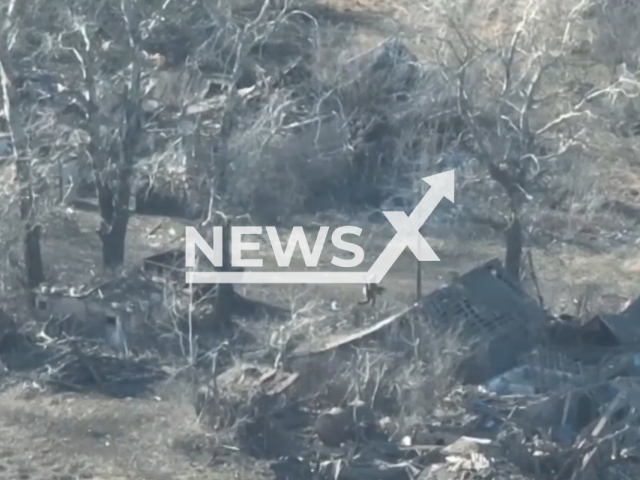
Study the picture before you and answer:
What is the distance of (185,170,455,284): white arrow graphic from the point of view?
13508mm

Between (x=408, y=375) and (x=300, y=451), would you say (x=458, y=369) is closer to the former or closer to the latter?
(x=408, y=375)

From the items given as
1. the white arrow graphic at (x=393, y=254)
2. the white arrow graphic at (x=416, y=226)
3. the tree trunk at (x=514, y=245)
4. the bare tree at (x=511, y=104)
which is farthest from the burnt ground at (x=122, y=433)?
the bare tree at (x=511, y=104)

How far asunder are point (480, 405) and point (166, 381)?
263cm

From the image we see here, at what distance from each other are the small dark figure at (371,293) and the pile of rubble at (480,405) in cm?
134

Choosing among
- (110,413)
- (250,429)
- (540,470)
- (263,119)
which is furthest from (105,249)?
(540,470)

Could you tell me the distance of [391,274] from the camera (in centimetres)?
1499

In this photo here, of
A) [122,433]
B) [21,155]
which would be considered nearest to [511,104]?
[21,155]

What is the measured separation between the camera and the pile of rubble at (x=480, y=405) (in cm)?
961

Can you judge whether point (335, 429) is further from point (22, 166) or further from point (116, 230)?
point (116, 230)

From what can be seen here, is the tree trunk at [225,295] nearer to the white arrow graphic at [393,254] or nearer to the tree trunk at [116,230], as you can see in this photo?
the white arrow graphic at [393,254]

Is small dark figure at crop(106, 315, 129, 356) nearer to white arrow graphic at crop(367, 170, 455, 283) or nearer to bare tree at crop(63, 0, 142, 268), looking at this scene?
bare tree at crop(63, 0, 142, 268)

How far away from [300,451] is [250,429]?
0.42 meters

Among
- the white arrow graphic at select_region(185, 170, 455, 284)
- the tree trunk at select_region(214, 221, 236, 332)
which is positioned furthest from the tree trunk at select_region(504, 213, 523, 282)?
the tree trunk at select_region(214, 221, 236, 332)

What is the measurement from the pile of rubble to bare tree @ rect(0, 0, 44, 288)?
11.6ft
